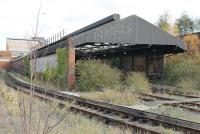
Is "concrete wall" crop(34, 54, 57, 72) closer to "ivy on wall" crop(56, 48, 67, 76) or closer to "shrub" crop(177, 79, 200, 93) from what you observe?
"ivy on wall" crop(56, 48, 67, 76)

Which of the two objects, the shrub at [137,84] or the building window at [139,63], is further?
the building window at [139,63]

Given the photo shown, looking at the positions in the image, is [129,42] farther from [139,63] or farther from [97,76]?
[139,63]

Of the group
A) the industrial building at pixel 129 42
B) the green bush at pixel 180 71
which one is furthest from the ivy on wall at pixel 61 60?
the green bush at pixel 180 71

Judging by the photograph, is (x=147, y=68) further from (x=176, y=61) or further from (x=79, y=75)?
(x=79, y=75)

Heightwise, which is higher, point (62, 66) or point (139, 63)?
point (139, 63)

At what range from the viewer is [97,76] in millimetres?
25250

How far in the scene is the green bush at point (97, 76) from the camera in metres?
25.3

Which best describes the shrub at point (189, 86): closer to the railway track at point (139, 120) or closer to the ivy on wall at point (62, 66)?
the ivy on wall at point (62, 66)

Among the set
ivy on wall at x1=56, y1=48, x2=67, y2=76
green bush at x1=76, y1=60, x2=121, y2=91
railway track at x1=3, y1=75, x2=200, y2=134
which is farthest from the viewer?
ivy on wall at x1=56, y1=48, x2=67, y2=76

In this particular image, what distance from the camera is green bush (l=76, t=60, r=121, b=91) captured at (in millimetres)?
25266

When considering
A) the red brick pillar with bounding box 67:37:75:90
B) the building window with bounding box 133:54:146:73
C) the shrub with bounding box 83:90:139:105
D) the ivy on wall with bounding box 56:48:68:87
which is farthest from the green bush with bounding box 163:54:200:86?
the shrub with bounding box 83:90:139:105

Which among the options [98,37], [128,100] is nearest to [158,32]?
[98,37]

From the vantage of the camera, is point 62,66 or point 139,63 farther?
point 139,63

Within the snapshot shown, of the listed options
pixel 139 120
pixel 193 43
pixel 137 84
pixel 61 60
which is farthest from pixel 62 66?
pixel 139 120
